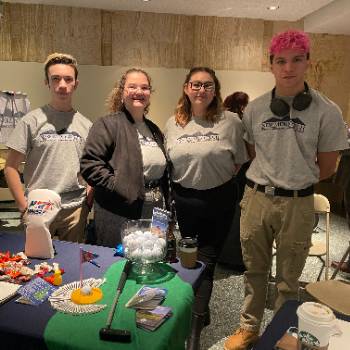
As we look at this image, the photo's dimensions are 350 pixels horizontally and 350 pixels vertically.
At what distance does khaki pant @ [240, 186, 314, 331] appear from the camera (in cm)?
174

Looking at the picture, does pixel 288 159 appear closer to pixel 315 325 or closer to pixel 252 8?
pixel 315 325

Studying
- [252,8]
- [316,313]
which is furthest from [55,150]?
[252,8]

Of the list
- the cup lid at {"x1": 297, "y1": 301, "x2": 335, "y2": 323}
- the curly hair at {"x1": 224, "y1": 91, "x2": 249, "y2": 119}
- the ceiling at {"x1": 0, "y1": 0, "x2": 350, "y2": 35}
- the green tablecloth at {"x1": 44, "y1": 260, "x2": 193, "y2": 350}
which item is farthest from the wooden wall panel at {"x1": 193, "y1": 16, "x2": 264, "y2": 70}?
the cup lid at {"x1": 297, "y1": 301, "x2": 335, "y2": 323}

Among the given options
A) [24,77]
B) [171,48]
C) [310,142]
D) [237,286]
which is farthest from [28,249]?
[171,48]

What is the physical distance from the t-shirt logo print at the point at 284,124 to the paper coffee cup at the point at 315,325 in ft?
3.31

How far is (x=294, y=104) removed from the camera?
170 centimetres

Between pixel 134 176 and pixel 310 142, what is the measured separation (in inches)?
33.4

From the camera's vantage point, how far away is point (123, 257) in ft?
5.03

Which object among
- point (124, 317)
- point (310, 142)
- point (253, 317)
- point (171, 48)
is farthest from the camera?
point (171, 48)

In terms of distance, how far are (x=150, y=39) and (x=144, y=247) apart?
4.28m

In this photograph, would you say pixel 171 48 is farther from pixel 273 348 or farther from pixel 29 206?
pixel 273 348

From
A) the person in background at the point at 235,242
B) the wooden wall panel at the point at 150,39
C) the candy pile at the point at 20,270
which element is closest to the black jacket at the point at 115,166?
the candy pile at the point at 20,270

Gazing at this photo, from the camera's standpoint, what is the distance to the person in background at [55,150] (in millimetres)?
1914

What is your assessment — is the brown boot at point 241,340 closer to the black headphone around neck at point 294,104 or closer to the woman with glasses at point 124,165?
the woman with glasses at point 124,165
